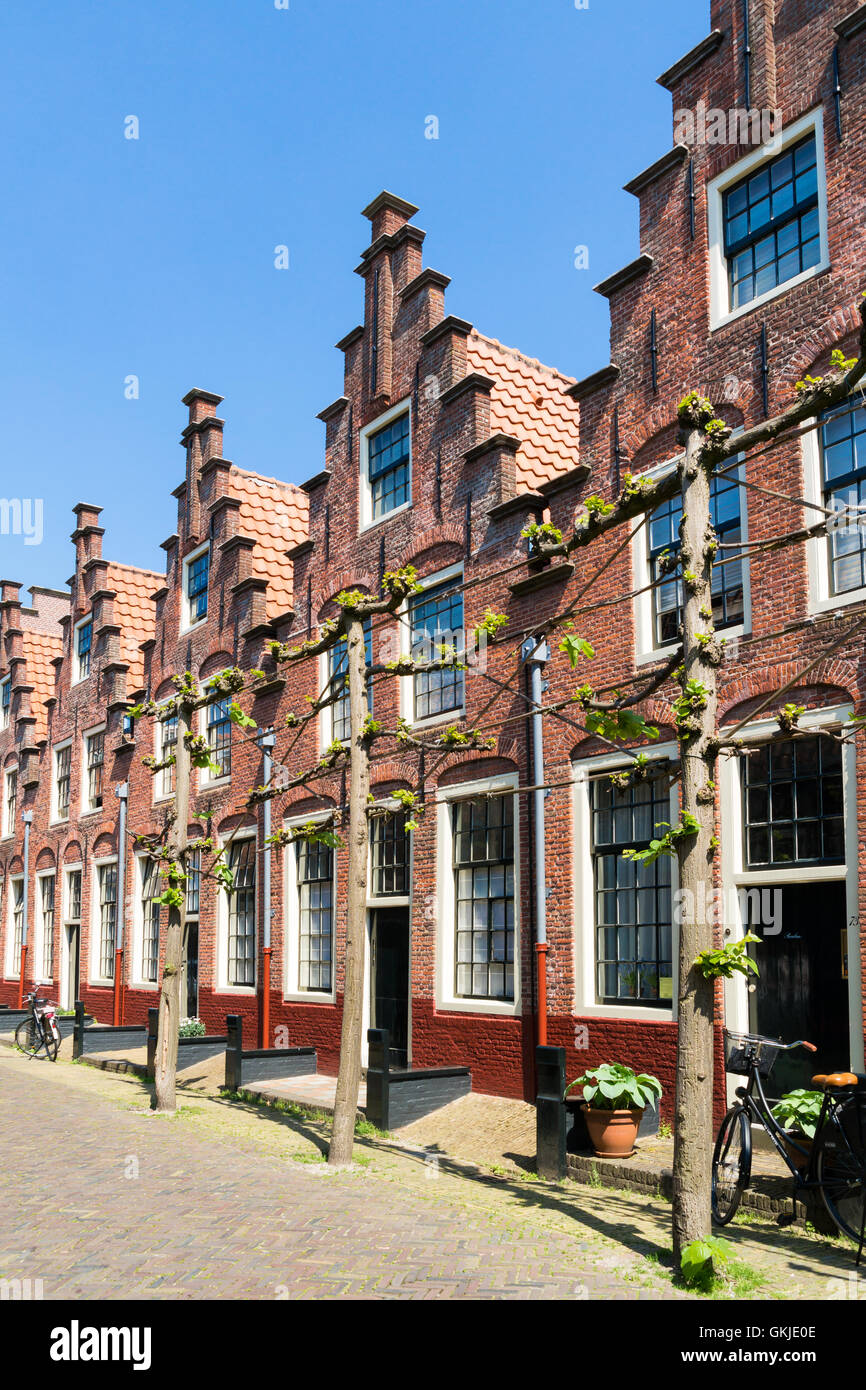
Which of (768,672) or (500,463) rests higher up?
(500,463)

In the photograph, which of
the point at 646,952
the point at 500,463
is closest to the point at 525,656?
the point at 500,463

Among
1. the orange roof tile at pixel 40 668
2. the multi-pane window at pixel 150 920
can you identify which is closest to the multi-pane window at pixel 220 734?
the multi-pane window at pixel 150 920

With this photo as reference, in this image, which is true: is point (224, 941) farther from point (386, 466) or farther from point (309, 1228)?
point (309, 1228)

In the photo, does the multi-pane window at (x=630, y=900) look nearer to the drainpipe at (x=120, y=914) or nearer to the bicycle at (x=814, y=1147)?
the bicycle at (x=814, y=1147)

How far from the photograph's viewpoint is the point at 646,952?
1141 cm

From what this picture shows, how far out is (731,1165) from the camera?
8148mm

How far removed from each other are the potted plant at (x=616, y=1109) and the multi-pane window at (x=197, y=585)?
14.4 metres

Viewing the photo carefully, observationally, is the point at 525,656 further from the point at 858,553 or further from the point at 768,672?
the point at 858,553

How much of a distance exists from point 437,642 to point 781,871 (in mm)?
5853

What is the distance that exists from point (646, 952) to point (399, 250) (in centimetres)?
1071

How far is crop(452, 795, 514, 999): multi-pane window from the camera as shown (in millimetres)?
13375

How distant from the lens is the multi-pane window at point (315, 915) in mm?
17062

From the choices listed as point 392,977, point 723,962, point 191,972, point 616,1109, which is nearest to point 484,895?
point 392,977

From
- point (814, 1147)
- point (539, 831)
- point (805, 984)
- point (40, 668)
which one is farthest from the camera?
point (40, 668)
